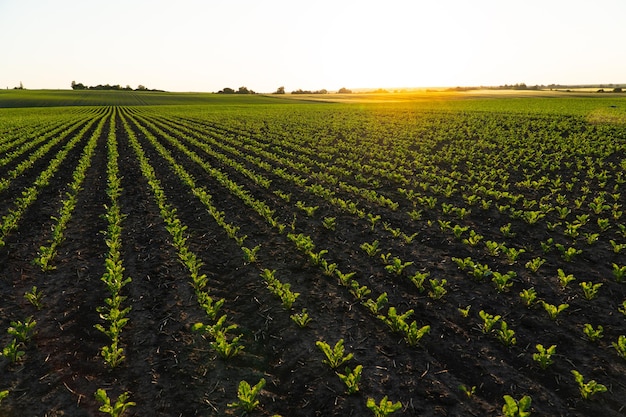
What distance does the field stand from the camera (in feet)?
16.1

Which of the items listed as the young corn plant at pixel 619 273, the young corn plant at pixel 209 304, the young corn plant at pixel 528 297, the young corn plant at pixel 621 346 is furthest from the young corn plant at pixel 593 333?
the young corn plant at pixel 209 304

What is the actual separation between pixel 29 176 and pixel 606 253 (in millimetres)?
19976

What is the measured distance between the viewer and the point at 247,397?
456 cm

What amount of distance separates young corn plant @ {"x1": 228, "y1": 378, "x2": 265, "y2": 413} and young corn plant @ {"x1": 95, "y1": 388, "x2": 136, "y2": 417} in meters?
1.21

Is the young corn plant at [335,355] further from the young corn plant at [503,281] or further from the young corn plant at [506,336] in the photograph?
the young corn plant at [503,281]

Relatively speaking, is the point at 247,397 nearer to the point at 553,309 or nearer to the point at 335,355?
the point at 335,355

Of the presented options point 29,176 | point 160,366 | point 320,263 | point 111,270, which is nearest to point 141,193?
point 29,176

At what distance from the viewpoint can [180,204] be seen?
42.0 feet

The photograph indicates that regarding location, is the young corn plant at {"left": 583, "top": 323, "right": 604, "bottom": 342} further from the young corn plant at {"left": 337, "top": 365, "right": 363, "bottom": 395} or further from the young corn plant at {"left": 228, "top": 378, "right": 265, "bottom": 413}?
the young corn plant at {"left": 228, "top": 378, "right": 265, "bottom": 413}

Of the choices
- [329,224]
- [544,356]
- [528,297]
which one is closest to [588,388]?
[544,356]

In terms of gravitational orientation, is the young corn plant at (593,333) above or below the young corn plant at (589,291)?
below

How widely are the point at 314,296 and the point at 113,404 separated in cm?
352

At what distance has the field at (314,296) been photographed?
491 centimetres

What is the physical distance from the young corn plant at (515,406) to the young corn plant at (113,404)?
425 cm
